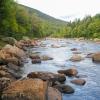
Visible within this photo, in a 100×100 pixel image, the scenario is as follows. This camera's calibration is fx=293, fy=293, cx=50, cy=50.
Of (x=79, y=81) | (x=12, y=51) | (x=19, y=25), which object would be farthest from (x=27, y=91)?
(x=19, y=25)

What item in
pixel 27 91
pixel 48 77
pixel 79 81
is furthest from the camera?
pixel 79 81

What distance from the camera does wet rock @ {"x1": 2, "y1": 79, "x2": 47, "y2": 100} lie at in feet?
53.4

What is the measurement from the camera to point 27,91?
16.5 m

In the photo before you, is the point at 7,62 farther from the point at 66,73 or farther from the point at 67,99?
the point at 67,99

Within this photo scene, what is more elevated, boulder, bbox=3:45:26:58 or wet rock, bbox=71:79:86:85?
boulder, bbox=3:45:26:58

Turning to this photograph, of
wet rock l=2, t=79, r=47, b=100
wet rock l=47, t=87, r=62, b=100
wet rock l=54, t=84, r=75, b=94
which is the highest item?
wet rock l=2, t=79, r=47, b=100

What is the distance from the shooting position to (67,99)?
61.8 ft

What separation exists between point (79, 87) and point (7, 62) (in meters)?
10.7

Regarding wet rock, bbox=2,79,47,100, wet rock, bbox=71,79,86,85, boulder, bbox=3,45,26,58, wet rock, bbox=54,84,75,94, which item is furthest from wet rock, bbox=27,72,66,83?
boulder, bbox=3,45,26,58

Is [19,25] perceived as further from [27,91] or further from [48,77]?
[27,91]

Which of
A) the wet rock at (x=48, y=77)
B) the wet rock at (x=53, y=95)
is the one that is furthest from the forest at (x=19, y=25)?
the wet rock at (x=53, y=95)

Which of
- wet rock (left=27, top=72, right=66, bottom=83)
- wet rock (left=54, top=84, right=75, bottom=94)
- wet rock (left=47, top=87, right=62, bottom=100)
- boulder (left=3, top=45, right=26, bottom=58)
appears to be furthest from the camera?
boulder (left=3, top=45, right=26, bottom=58)

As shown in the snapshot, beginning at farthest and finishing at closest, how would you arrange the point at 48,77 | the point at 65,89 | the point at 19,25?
the point at 19,25 → the point at 48,77 → the point at 65,89

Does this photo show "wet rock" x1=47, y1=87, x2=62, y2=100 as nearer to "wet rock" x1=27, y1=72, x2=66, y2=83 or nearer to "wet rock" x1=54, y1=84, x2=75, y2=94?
"wet rock" x1=54, y1=84, x2=75, y2=94
